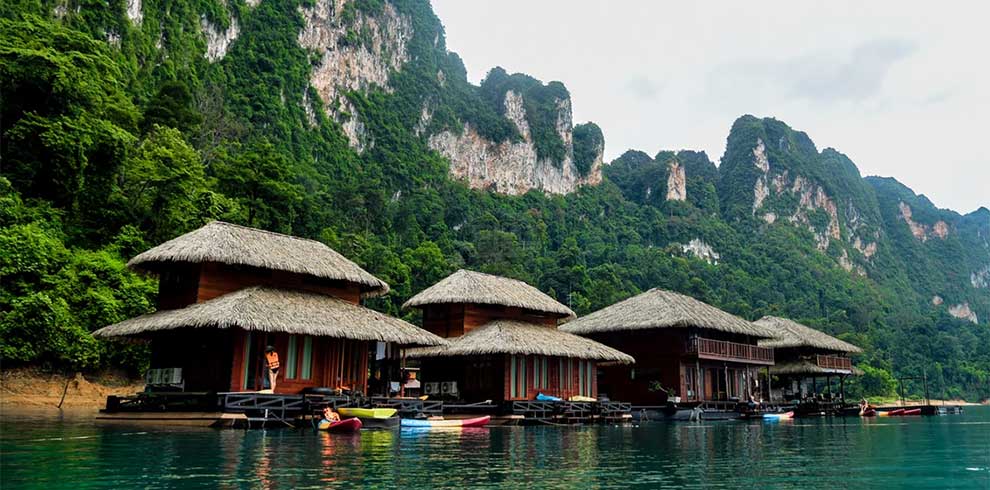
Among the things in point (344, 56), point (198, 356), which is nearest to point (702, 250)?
point (344, 56)

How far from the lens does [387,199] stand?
8369 centimetres

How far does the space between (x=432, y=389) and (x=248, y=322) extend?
10880 mm

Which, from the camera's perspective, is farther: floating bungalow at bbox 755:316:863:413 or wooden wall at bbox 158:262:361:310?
floating bungalow at bbox 755:316:863:413

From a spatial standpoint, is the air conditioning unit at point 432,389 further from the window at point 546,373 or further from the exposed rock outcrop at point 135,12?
the exposed rock outcrop at point 135,12

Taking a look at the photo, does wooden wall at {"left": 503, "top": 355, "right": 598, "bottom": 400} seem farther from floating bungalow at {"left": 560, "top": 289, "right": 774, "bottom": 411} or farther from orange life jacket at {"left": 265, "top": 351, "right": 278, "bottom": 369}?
orange life jacket at {"left": 265, "top": 351, "right": 278, "bottom": 369}

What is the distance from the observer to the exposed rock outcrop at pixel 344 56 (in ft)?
299

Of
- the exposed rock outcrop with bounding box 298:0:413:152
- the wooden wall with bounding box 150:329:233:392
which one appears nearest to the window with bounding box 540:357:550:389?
the wooden wall with bounding box 150:329:233:392

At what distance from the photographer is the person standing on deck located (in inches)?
774

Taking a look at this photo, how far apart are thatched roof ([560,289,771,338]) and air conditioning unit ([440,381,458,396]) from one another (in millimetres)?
8831

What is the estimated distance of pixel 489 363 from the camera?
27.6 m

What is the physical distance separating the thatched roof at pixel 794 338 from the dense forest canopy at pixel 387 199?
76.7 feet

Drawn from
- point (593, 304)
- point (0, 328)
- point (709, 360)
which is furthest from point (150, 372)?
point (593, 304)

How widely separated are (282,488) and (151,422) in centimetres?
1246

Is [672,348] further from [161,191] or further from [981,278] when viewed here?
[981,278]
